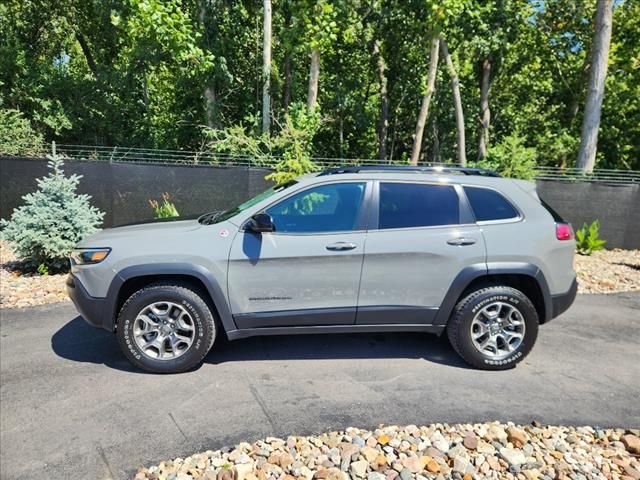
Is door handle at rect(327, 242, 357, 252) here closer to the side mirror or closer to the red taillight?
the side mirror

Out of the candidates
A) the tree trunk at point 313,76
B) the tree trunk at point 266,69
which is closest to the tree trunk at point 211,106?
the tree trunk at point 266,69

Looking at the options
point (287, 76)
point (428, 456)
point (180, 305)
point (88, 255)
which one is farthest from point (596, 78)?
point (88, 255)

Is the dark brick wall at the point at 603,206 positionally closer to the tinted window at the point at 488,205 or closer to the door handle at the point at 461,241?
the tinted window at the point at 488,205

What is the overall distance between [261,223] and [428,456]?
207 centimetres

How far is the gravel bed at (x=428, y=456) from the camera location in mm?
2506

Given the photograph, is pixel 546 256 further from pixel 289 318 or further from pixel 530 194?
pixel 289 318

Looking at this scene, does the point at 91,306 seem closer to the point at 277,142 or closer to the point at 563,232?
the point at 563,232

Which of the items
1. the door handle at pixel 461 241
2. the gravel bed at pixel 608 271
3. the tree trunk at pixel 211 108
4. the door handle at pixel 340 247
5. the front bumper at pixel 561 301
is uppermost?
the tree trunk at pixel 211 108

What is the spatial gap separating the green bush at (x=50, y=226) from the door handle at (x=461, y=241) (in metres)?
5.59

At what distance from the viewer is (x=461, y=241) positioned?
3.74 m

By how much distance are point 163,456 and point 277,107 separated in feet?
47.1

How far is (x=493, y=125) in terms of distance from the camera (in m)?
20.7

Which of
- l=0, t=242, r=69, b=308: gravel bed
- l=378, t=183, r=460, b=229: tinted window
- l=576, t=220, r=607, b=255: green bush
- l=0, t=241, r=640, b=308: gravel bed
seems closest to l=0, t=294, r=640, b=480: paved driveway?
l=0, t=242, r=69, b=308: gravel bed

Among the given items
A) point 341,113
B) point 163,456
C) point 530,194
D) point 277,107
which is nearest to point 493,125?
point 341,113
